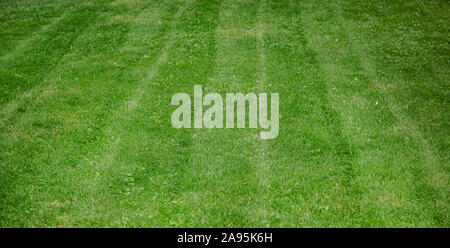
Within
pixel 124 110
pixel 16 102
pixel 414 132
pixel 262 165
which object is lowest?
pixel 414 132

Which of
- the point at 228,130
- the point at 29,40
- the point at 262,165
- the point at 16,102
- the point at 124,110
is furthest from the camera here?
the point at 29,40

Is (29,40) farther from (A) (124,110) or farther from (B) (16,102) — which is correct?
(A) (124,110)

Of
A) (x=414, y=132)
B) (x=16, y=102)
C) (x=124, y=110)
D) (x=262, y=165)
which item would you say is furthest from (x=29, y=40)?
(x=414, y=132)

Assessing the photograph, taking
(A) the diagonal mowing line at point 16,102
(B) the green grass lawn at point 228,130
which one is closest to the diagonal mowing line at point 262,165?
(B) the green grass lawn at point 228,130

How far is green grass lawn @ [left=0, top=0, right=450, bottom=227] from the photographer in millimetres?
5711

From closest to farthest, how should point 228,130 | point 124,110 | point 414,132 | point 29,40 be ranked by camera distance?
point 414,132
point 228,130
point 124,110
point 29,40

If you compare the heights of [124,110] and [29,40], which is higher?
[29,40]

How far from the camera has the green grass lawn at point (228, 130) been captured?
5.71 metres

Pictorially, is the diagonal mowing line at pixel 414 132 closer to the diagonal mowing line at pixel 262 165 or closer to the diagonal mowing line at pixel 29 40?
the diagonal mowing line at pixel 262 165

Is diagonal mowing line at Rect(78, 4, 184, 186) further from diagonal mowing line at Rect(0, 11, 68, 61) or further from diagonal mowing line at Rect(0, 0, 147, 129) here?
diagonal mowing line at Rect(0, 11, 68, 61)

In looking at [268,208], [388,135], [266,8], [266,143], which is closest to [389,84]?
[388,135]

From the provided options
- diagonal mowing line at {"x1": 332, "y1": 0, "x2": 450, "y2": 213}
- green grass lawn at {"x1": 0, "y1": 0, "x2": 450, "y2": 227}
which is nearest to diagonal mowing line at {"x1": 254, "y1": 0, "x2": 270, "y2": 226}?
green grass lawn at {"x1": 0, "y1": 0, "x2": 450, "y2": 227}

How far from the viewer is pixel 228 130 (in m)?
7.62
